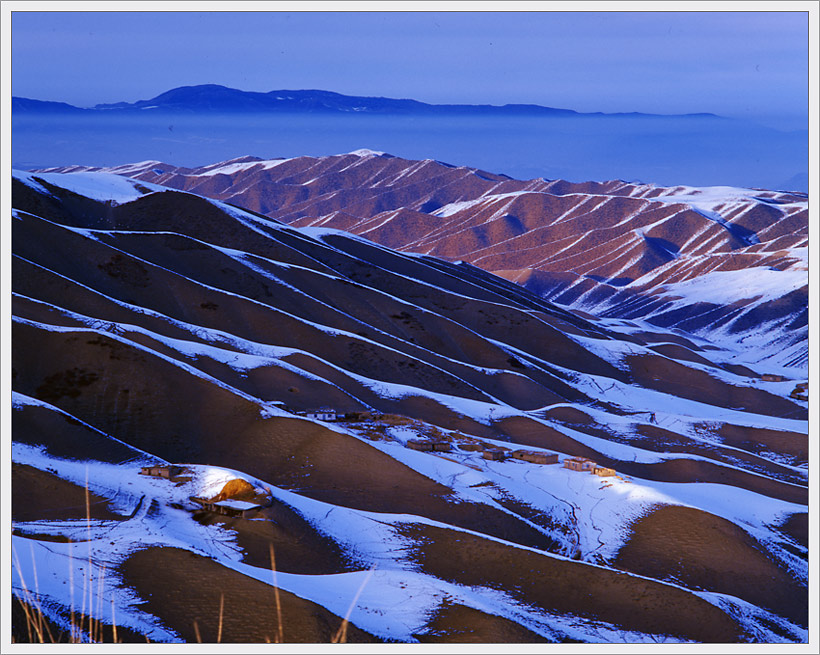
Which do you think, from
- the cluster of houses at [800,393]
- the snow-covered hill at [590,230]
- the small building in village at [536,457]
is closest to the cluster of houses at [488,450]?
the small building in village at [536,457]

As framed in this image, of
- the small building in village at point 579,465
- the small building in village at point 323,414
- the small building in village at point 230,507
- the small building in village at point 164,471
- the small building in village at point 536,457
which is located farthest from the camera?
the small building in village at point 323,414

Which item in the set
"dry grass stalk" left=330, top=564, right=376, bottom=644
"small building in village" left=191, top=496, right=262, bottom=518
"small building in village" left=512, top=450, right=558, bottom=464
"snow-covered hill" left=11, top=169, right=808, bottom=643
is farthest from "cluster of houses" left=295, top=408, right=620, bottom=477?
"dry grass stalk" left=330, top=564, right=376, bottom=644

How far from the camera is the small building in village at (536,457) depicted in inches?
1304

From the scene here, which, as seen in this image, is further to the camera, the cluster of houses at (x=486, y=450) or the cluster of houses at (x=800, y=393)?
Result: the cluster of houses at (x=800, y=393)

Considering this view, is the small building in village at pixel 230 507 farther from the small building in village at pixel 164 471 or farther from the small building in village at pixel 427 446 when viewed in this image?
the small building in village at pixel 427 446

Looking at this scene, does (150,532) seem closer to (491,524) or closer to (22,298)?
(491,524)

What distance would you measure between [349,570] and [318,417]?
1243 centimetres

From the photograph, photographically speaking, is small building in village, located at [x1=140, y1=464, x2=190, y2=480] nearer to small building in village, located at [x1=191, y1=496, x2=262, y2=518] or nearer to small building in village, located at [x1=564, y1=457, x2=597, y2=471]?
small building in village, located at [x1=191, y1=496, x2=262, y2=518]

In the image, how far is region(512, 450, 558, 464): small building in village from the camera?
33.1 meters

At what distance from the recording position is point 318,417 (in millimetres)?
34094

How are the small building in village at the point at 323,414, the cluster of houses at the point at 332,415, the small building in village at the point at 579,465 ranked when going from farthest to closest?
the cluster of houses at the point at 332,415 < the small building in village at the point at 323,414 < the small building in village at the point at 579,465

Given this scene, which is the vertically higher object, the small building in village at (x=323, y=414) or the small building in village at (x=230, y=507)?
the small building in village at (x=230, y=507)

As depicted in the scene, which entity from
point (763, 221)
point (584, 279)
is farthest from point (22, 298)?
point (763, 221)

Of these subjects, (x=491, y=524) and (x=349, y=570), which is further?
(x=491, y=524)
